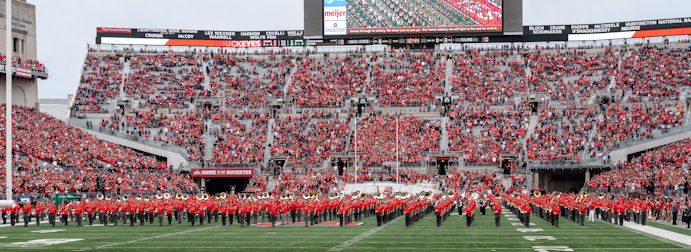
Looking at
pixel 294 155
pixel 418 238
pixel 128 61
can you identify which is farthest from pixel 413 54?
pixel 418 238

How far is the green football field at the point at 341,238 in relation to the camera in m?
15.9

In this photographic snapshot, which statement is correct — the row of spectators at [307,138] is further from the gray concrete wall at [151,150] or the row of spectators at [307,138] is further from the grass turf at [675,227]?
the grass turf at [675,227]

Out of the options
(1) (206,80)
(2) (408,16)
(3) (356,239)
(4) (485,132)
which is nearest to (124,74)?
(1) (206,80)

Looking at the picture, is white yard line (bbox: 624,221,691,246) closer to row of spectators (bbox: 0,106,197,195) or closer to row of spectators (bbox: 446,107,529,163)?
row of spectators (bbox: 446,107,529,163)

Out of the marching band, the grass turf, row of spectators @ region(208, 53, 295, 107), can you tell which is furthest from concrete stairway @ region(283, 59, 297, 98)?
the grass turf

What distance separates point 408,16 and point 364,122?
9.46m

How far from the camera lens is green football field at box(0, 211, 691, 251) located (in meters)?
15.9

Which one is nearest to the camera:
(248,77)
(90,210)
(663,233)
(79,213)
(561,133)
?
(663,233)

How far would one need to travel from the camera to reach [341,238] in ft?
59.4

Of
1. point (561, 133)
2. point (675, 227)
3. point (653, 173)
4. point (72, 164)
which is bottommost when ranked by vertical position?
point (675, 227)

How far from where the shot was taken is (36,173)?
33.4m

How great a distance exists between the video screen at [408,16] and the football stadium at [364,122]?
0.09 meters

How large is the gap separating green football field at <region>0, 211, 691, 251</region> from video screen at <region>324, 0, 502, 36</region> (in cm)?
2990

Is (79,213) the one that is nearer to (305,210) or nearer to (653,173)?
(305,210)
